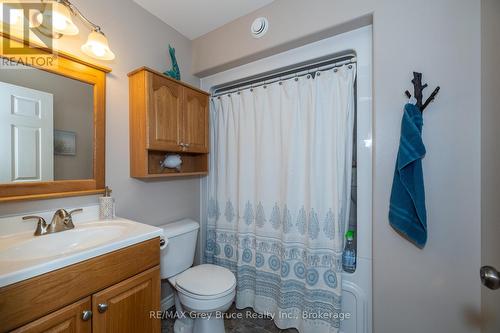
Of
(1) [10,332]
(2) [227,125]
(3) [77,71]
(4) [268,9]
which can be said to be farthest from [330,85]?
(1) [10,332]

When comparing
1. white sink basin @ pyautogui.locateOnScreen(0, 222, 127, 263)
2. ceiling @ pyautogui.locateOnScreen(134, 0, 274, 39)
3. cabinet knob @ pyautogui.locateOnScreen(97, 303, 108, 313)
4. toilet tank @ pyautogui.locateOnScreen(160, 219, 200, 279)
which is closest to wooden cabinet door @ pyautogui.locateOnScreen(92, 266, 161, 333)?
cabinet knob @ pyautogui.locateOnScreen(97, 303, 108, 313)

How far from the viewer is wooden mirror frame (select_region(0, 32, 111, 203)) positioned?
3.36 ft

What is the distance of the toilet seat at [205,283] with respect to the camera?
1322 mm

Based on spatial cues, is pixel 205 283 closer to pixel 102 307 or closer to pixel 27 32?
pixel 102 307

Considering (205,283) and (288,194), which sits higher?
(288,194)

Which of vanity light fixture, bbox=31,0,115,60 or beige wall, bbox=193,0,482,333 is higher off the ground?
vanity light fixture, bbox=31,0,115,60

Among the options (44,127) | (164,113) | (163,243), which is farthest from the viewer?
(164,113)

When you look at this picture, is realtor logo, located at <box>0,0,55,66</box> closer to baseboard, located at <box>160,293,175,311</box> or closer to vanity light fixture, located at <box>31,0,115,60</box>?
vanity light fixture, located at <box>31,0,115,60</box>

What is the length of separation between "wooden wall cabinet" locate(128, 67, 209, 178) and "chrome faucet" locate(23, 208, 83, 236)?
452 mm

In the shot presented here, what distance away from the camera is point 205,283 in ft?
4.65

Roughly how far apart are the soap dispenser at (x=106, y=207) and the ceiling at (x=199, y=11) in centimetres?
143

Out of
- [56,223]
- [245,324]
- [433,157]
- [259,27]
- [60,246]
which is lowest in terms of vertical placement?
[245,324]

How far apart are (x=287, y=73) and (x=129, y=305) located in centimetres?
181

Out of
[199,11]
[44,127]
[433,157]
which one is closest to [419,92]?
[433,157]
